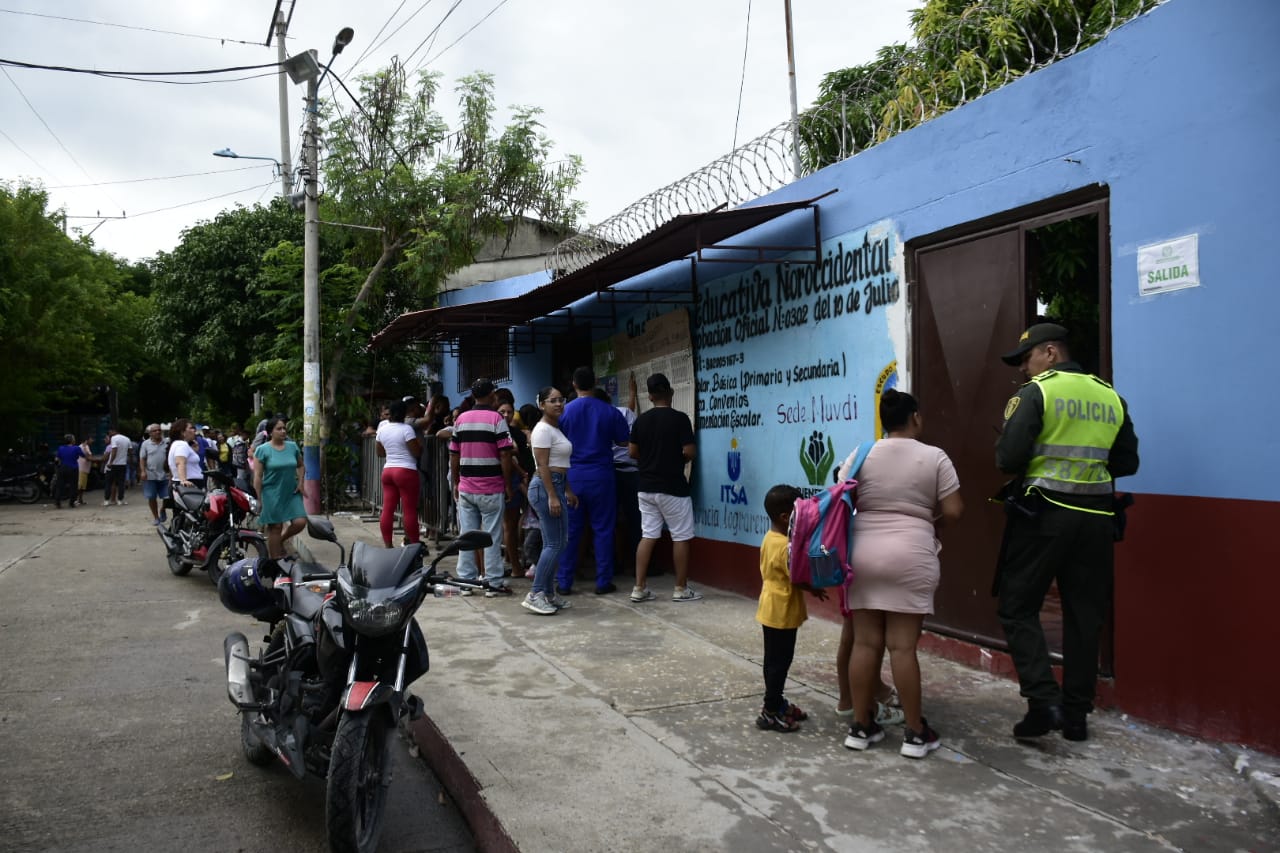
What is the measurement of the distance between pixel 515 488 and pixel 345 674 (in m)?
4.76

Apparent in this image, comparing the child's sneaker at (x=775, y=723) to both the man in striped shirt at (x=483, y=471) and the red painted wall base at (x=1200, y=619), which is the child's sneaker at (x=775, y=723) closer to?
the red painted wall base at (x=1200, y=619)

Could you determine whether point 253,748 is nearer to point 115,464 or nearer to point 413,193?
point 413,193

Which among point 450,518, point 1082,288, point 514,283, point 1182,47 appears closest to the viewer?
point 1182,47

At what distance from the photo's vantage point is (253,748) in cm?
405

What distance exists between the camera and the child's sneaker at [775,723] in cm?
435

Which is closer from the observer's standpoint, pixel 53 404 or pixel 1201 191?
pixel 1201 191

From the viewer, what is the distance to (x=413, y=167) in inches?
706

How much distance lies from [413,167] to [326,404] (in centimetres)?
493

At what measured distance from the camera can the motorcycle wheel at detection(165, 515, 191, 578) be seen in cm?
950

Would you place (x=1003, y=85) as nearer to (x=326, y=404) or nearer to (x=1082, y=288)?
(x=1082, y=288)

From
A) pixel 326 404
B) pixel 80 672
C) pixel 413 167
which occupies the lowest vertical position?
pixel 80 672

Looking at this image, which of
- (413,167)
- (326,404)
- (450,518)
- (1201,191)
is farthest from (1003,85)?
(413,167)

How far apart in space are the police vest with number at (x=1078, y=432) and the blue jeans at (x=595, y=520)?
4.20m

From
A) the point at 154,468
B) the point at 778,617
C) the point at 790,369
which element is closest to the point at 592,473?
the point at 790,369
